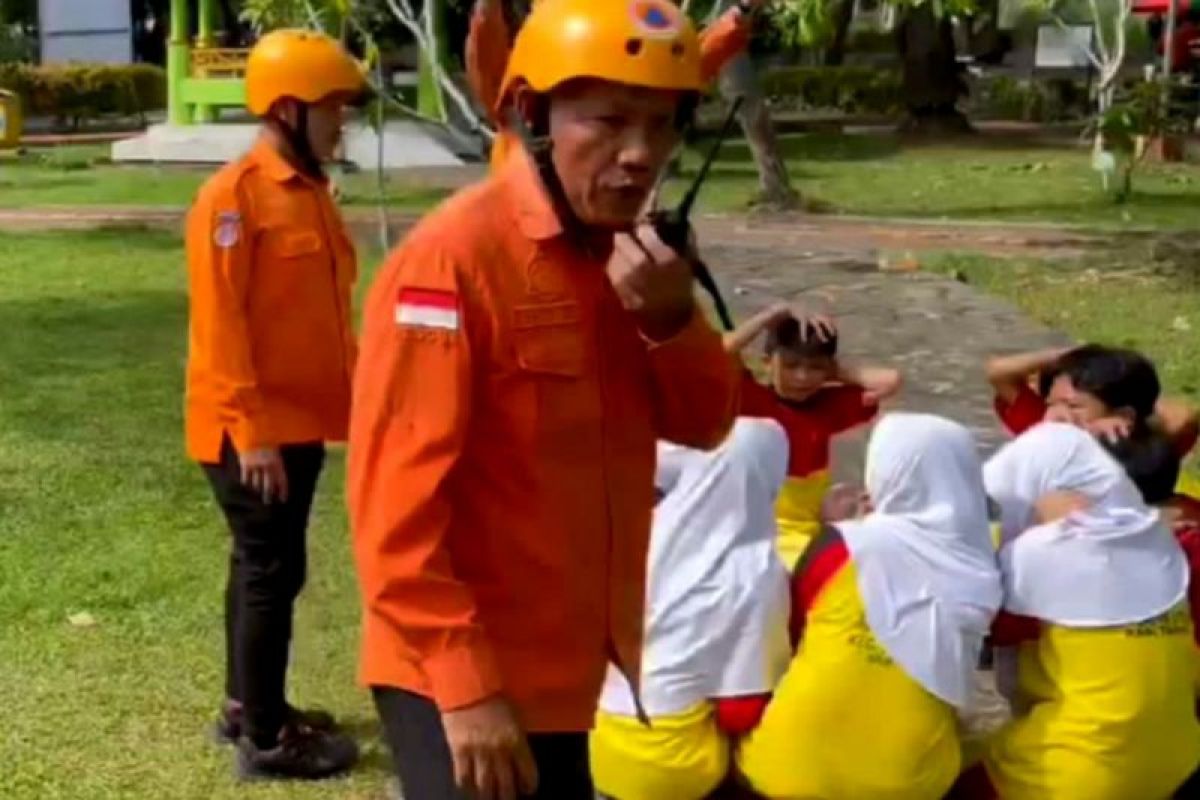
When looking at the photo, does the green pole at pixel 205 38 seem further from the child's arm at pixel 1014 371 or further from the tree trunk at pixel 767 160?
the child's arm at pixel 1014 371

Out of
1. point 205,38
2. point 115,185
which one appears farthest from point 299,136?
point 205,38

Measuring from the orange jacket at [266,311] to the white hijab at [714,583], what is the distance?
795 mm

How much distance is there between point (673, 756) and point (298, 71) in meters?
1.61

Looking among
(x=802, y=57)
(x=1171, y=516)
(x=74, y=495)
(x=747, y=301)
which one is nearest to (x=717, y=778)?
(x=1171, y=516)

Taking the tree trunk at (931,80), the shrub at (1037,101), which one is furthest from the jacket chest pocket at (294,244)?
the shrub at (1037,101)

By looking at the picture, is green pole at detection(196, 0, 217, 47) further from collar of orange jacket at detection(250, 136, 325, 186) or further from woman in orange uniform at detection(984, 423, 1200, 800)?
woman in orange uniform at detection(984, 423, 1200, 800)

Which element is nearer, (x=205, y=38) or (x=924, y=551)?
(x=924, y=551)

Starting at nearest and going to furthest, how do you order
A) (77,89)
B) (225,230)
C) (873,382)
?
(225,230)
(873,382)
(77,89)

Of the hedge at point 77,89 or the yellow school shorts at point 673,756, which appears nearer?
the yellow school shorts at point 673,756

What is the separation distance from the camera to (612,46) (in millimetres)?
2566

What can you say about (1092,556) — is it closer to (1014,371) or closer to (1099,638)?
(1099,638)

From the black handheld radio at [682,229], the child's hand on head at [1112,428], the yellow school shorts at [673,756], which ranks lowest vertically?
the yellow school shorts at [673,756]

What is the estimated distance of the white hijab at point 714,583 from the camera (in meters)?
4.34

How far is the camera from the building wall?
34.0 metres
